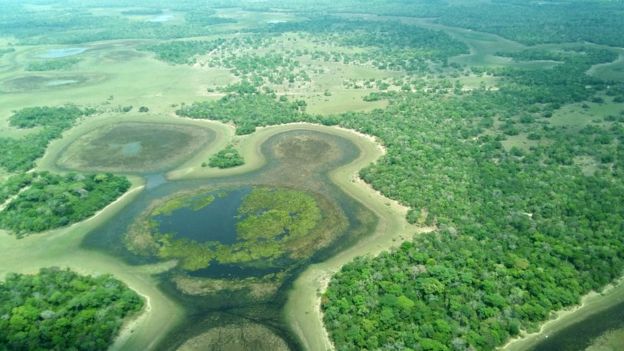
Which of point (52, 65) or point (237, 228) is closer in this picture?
point (237, 228)

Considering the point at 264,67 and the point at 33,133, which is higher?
the point at 264,67

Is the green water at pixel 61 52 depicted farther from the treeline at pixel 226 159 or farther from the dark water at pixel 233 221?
the dark water at pixel 233 221

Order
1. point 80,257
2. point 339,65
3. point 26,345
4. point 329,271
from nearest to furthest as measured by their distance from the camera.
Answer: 1. point 26,345
2. point 329,271
3. point 80,257
4. point 339,65

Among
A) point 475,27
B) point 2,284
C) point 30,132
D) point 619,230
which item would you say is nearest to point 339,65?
point 475,27

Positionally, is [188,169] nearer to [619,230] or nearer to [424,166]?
[424,166]

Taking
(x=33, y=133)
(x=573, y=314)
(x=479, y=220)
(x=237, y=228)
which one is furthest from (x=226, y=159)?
(x=573, y=314)

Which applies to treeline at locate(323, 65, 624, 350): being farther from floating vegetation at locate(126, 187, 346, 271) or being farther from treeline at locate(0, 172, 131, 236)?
treeline at locate(0, 172, 131, 236)

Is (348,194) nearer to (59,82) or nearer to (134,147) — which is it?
(134,147)
